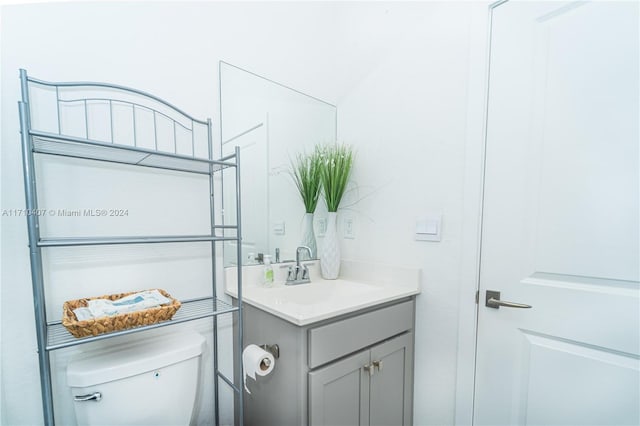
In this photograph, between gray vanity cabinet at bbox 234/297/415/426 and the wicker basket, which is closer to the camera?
the wicker basket

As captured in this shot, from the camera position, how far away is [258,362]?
3.13 ft

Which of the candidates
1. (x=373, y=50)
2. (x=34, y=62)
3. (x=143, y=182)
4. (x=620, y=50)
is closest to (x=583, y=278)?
(x=620, y=50)

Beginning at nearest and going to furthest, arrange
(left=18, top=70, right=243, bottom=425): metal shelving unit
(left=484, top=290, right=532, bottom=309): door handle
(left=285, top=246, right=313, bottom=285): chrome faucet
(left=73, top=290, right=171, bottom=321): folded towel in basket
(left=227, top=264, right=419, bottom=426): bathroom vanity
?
(left=18, top=70, right=243, bottom=425): metal shelving unit → (left=73, top=290, right=171, bottom=321): folded towel in basket → (left=227, top=264, right=419, bottom=426): bathroom vanity → (left=484, top=290, right=532, bottom=309): door handle → (left=285, top=246, right=313, bottom=285): chrome faucet

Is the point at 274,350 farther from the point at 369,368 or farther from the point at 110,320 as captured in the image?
the point at 110,320

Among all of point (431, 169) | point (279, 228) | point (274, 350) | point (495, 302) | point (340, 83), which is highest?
point (340, 83)

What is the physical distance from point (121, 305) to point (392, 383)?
1086 millimetres

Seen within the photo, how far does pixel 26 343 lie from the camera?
86 centimetres

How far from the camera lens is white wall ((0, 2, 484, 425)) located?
852 millimetres

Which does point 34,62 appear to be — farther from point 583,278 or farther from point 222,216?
point 583,278

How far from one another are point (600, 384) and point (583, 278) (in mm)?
339

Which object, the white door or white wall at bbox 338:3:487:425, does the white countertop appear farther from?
the white door

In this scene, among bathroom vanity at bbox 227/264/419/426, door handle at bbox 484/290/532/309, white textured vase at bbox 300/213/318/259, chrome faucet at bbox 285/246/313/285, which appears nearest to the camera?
bathroom vanity at bbox 227/264/419/426

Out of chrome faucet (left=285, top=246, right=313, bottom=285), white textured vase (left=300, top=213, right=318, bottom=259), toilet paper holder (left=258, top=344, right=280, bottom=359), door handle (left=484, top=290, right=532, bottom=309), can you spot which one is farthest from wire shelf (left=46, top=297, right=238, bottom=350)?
door handle (left=484, top=290, right=532, bottom=309)

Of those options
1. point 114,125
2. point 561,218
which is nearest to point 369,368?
point 561,218
